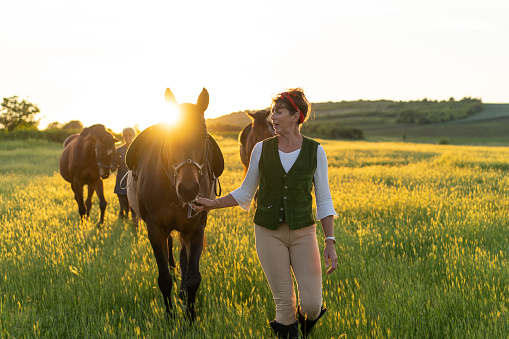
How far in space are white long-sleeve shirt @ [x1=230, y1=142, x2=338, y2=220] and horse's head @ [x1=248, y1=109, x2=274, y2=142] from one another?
223 inches

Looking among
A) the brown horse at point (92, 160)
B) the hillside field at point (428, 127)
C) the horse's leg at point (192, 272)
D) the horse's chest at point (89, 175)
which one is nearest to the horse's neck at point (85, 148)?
the brown horse at point (92, 160)

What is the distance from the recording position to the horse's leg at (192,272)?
12.4 ft

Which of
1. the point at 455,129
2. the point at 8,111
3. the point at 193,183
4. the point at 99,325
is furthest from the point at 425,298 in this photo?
the point at 455,129

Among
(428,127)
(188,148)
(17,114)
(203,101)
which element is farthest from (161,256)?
(428,127)

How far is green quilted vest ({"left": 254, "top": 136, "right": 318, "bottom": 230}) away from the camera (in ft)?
9.52

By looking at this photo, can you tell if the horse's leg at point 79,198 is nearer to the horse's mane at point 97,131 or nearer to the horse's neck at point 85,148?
the horse's neck at point 85,148

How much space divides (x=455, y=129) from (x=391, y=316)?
299 feet

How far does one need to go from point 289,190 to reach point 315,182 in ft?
0.92

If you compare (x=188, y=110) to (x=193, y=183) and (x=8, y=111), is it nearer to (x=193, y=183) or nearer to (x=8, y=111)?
(x=193, y=183)

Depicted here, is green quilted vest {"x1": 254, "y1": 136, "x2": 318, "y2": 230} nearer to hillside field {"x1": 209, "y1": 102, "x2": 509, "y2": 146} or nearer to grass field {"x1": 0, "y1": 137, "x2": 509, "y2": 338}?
grass field {"x1": 0, "y1": 137, "x2": 509, "y2": 338}

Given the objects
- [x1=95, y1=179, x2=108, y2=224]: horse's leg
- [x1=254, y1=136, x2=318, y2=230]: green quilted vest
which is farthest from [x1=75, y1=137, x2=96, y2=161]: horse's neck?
[x1=254, y1=136, x2=318, y2=230]: green quilted vest

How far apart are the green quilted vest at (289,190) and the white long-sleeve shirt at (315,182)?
0.06m

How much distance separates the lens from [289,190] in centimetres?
292

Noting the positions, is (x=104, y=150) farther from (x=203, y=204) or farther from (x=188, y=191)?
(x=188, y=191)
